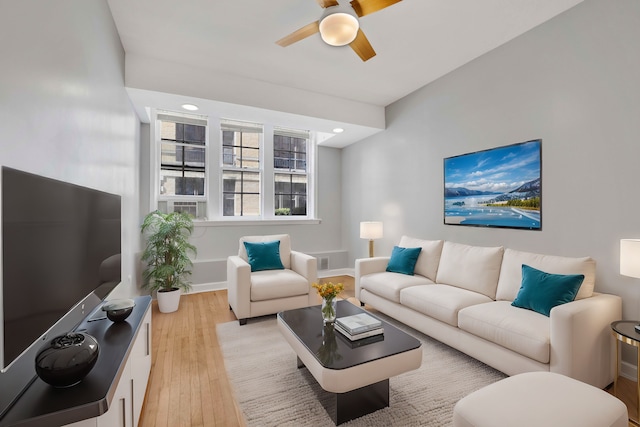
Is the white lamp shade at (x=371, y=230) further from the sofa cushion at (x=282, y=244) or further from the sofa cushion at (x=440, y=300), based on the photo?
the sofa cushion at (x=440, y=300)

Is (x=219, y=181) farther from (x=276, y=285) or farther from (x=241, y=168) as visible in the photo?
(x=276, y=285)

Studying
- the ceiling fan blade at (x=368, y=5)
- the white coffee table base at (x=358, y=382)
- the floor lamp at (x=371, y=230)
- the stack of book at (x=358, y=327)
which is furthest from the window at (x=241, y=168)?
the white coffee table base at (x=358, y=382)

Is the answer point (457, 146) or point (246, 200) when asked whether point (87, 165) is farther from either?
point (457, 146)

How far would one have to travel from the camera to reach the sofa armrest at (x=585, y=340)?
179 cm

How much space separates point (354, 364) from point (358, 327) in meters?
0.37

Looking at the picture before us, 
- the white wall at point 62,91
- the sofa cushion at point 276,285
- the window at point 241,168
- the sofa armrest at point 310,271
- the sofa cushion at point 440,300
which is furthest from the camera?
the window at point 241,168

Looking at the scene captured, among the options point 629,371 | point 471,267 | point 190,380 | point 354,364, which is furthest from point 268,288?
point 629,371

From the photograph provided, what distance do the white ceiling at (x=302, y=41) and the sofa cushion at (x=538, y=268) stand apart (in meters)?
2.12

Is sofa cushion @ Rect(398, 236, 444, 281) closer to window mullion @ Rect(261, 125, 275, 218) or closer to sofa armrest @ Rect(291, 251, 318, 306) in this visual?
sofa armrest @ Rect(291, 251, 318, 306)

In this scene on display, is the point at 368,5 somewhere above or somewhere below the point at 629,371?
above

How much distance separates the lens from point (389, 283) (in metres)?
3.19

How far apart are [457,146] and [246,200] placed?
132 inches

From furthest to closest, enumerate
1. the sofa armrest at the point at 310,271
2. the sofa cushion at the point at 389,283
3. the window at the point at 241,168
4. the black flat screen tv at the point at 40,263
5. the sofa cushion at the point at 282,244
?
the window at the point at 241,168
the sofa cushion at the point at 282,244
the sofa armrest at the point at 310,271
the sofa cushion at the point at 389,283
the black flat screen tv at the point at 40,263

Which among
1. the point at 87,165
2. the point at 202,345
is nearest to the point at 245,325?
the point at 202,345
